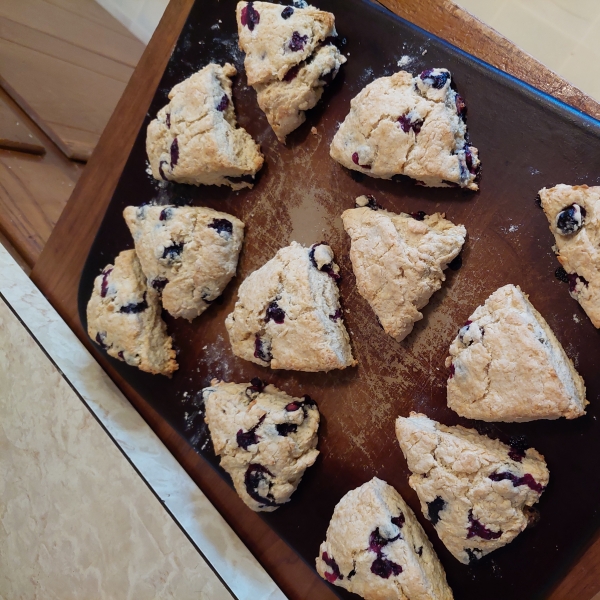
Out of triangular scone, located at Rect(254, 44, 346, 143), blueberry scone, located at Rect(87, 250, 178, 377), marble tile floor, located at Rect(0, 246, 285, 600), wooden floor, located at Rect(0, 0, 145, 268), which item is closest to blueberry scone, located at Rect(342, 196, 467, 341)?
triangular scone, located at Rect(254, 44, 346, 143)

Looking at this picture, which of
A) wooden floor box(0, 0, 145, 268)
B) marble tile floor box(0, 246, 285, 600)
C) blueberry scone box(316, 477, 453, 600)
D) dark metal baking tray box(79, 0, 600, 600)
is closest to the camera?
dark metal baking tray box(79, 0, 600, 600)

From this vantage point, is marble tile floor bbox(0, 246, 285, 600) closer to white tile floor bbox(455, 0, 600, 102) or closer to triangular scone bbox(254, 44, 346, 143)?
triangular scone bbox(254, 44, 346, 143)

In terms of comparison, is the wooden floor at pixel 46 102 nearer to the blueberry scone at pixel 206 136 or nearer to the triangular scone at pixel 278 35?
the blueberry scone at pixel 206 136

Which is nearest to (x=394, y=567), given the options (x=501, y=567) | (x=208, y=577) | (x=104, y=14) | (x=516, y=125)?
(x=501, y=567)

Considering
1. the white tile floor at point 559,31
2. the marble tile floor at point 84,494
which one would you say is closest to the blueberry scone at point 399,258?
the marble tile floor at point 84,494

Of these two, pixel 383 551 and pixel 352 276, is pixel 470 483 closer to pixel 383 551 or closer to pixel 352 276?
pixel 383 551
